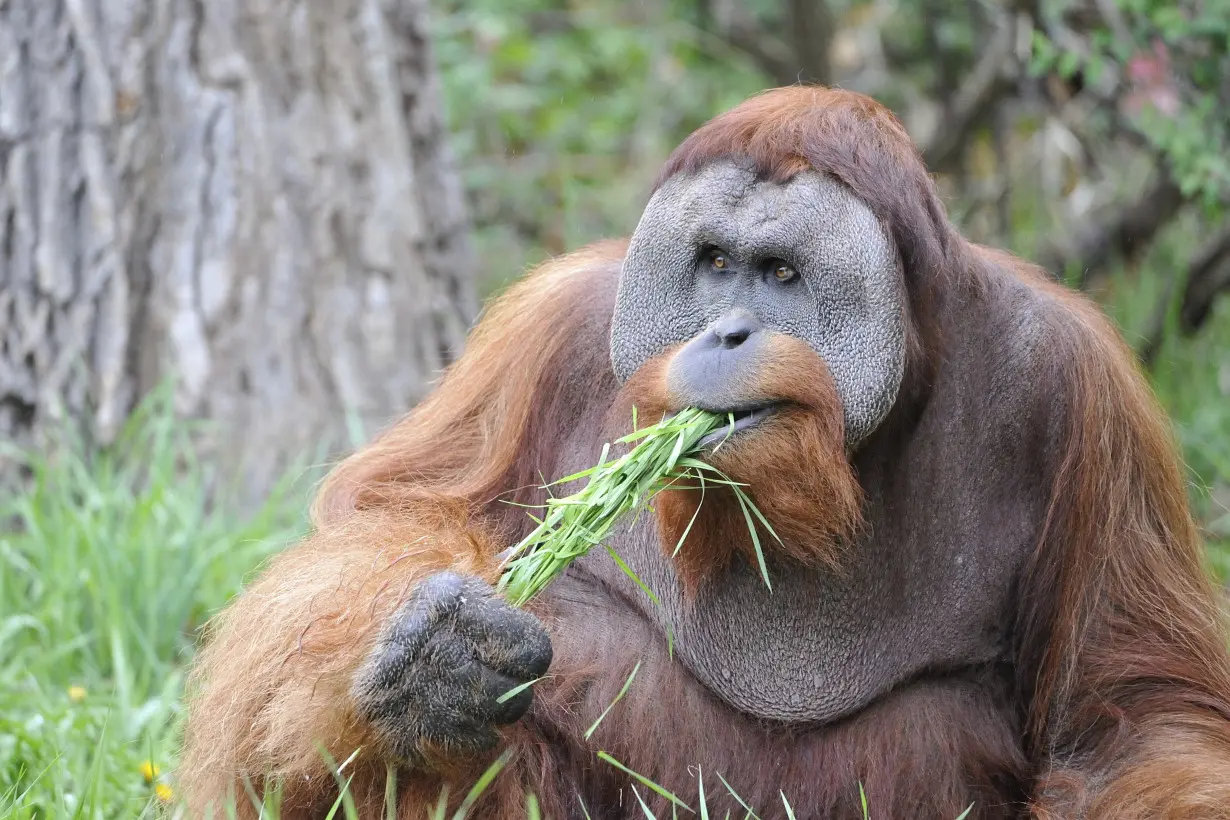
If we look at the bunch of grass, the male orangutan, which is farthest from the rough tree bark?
the bunch of grass

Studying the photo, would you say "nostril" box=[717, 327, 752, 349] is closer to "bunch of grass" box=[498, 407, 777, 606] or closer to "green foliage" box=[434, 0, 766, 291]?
"bunch of grass" box=[498, 407, 777, 606]

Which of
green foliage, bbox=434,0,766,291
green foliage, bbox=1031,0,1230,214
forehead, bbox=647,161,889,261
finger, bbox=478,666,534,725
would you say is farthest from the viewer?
green foliage, bbox=434,0,766,291

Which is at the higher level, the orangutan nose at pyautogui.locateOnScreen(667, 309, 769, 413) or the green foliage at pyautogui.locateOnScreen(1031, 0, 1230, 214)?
the green foliage at pyautogui.locateOnScreen(1031, 0, 1230, 214)

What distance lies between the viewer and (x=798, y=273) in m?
2.59

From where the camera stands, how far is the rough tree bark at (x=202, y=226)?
449 centimetres

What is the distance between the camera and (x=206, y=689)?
289cm

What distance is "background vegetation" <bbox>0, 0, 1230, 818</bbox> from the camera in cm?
363

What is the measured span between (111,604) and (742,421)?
6.23 ft

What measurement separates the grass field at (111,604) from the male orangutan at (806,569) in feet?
1.02

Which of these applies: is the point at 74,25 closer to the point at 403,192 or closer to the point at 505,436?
the point at 403,192

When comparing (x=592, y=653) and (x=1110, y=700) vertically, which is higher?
(x=592, y=653)

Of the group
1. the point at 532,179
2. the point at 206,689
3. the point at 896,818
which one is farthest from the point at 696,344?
the point at 532,179

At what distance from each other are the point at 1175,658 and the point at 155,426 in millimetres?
2815

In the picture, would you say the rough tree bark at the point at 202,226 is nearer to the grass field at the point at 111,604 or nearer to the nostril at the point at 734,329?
the grass field at the point at 111,604
